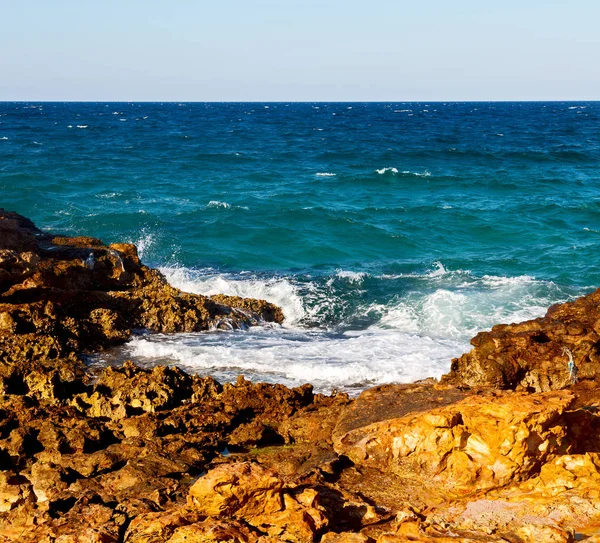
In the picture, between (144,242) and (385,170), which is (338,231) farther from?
(385,170)

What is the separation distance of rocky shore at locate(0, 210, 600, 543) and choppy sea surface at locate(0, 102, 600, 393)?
217cm

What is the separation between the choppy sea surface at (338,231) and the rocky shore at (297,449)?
7.13ft

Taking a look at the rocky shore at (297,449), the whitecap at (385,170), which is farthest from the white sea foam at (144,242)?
the whitecap at (385,170)

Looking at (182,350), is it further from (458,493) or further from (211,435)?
(458,493)

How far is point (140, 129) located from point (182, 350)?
67.2m

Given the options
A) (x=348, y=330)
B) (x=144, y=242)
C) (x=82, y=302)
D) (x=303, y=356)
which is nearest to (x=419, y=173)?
(x=144, y=242)

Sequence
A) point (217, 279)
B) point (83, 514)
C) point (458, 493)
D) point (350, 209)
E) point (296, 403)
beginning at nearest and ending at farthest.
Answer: point (83, 514) → point (458, 493) → point (296, 403) → point (217, 279) → point (350, 209)

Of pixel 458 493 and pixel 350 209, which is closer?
pixel 458 493

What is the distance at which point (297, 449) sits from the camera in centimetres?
877

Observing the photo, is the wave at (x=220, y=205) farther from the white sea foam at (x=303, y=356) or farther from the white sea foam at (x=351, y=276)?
the white sea foam at (x=303, y=356)

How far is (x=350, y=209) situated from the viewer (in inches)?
1329

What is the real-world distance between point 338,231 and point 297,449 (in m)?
21.2

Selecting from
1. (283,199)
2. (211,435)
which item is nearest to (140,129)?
(283,199)

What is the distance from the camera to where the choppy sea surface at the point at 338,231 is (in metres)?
14.8
